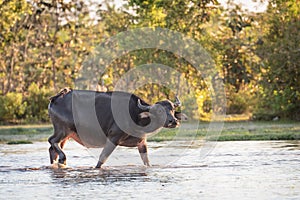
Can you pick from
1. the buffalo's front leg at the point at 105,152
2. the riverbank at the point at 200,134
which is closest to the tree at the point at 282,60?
the riverbank at the point at 200,134

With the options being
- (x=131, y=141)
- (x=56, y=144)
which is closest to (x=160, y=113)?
(x=131, y=141)

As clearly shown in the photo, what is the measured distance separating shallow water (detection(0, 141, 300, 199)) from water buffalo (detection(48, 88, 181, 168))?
47 centimetres

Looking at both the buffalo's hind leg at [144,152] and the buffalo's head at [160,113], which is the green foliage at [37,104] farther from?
the buffalo's head at [160,113]

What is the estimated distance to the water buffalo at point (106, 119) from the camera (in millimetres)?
14984

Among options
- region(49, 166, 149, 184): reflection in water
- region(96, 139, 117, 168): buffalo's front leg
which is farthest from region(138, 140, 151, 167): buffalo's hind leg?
region(96, 139, 117, 168): buffalo's front leg

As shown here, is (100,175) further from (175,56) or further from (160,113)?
(175,56)

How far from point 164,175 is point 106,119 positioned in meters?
2.70

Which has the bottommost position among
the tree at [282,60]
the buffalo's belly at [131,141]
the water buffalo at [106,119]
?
the buffalo's belly at [131,141]

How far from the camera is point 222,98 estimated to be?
39156 millimetres

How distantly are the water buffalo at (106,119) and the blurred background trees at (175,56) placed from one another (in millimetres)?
11691

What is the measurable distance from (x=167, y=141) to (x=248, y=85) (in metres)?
18.3

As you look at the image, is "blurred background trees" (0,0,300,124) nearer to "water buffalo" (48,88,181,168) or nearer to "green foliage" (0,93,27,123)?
"green foliage" (0,93,27,123)

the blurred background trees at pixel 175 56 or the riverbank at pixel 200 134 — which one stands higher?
the blurred background trees at pixel 175 56

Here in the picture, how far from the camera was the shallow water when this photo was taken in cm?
1069
